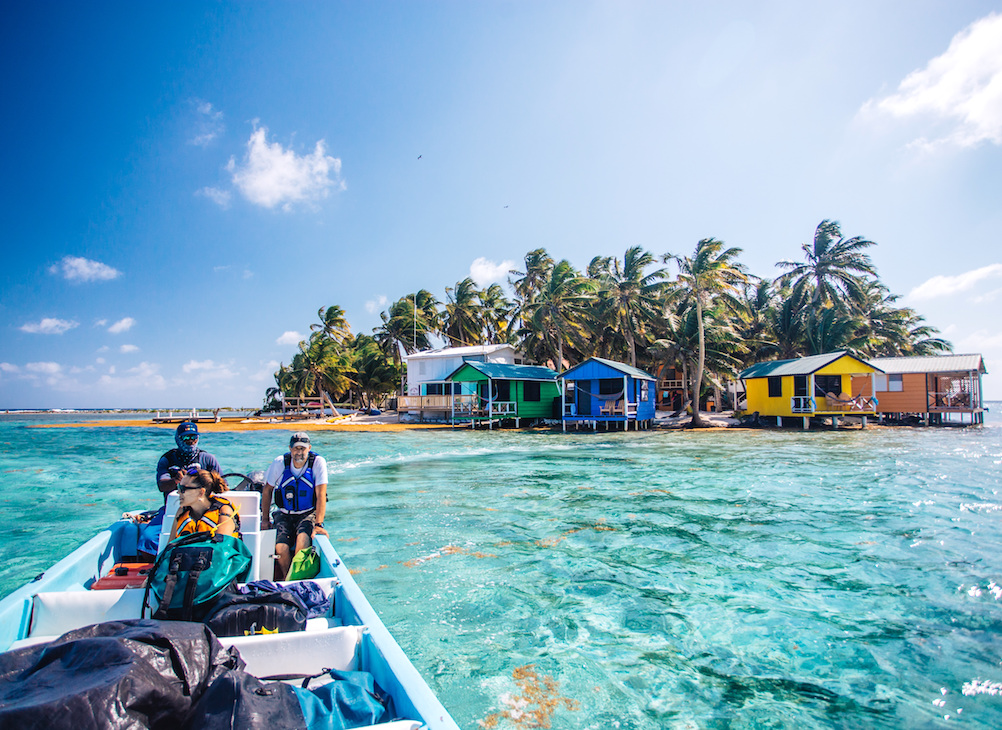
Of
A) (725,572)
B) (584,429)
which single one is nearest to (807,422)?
(584,429)

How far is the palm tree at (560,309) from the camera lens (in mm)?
38250

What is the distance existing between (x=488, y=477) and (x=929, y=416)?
109ft

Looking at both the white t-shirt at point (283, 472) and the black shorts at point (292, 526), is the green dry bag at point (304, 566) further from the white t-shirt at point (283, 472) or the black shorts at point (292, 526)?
the white t-shirt at point (283, 472)

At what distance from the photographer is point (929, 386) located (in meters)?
32.0

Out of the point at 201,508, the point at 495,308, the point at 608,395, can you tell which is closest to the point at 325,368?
the point at 495,308

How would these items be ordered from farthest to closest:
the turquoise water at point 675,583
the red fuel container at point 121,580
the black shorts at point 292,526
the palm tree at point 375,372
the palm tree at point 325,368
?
the palm tree at point 375,372 < the palm tree at point 325,368 < the black shorts at point 292,526 < the red fuel container at point 121,580 < the turquoise water at point 675,583

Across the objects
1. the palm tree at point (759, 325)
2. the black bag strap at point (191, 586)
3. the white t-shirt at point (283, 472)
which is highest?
the palm tree at point (759, 325)

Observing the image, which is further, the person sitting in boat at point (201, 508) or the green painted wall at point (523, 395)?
the green painted wall at point (523, 395)

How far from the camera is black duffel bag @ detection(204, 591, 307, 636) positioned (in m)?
3.37

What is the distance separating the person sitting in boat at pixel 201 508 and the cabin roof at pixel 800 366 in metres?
31.0

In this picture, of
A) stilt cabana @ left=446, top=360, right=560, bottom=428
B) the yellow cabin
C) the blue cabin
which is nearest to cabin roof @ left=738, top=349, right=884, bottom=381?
the yellow cabin

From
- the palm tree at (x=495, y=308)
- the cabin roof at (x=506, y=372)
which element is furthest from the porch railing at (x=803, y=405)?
the palm tree at (x=495, y=308)

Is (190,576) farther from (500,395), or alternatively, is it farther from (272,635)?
(500,395)

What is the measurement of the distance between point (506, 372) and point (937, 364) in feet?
83.4
